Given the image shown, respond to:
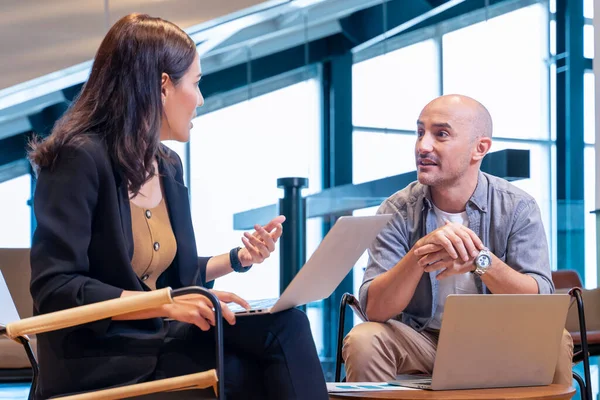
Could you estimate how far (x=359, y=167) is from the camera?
6.37m

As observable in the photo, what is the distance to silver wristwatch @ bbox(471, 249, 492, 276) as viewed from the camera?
2.25 m

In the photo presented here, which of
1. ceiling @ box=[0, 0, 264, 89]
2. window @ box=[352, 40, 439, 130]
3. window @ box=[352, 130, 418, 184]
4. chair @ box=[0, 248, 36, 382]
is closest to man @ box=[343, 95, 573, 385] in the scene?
chair @ box=[0, 248, 36, 382]

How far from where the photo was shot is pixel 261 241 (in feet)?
6.93

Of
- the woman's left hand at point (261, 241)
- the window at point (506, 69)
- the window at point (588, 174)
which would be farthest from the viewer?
the window at point (588, 174)

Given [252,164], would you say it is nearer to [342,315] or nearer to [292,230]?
[292,230]

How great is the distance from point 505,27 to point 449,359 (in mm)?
5247

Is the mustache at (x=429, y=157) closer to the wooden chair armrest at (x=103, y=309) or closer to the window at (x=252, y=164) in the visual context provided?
the wooden chair armrest at (x=103, y=309)

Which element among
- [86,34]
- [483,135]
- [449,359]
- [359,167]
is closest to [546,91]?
[359,167]

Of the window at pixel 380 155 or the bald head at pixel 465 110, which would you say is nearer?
the bald head at pixel 465 110

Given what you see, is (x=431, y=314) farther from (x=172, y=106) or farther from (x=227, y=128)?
(x=227, y=128)

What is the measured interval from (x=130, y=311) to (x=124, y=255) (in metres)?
0.23

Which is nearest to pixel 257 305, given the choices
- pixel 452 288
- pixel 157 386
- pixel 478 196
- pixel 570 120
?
pixel 157 386

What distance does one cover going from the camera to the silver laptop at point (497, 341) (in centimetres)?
192

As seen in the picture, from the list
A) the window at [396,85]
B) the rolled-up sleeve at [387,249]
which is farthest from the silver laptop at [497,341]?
the window at [396,85]
